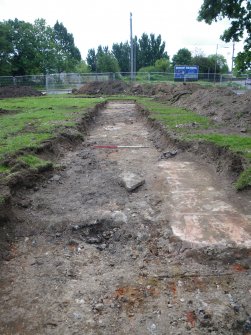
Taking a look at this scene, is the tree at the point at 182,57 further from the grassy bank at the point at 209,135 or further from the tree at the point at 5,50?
the grassy bank at the point at 209,135

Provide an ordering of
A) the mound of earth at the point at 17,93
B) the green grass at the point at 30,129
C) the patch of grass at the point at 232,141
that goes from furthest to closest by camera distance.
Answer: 1. the mound of earth at the point at 17,93
2. the green grass at the point at 30,129
3. the patch of grass at the point at 232,141

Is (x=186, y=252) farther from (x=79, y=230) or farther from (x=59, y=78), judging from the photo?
(x=59, y=78)

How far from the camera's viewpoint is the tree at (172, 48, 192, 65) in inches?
2427

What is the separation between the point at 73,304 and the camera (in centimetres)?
331

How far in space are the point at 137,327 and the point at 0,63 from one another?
43.5 m

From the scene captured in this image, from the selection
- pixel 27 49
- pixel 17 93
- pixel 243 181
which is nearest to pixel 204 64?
pixel 27 49

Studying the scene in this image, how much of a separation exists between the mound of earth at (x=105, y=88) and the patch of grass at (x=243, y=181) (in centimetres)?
2530

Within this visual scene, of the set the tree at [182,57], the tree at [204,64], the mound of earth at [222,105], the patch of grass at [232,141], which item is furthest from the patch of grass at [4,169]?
the tree at [182,57]

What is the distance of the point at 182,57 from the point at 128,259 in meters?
63.4

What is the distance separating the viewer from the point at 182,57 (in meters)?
62.2

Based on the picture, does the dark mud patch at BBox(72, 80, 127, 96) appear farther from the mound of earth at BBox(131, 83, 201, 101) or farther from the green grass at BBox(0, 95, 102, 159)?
the green grass at BBox(0, 95, 102, 159)

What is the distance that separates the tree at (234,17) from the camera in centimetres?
1250

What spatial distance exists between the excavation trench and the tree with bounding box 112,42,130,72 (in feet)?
231

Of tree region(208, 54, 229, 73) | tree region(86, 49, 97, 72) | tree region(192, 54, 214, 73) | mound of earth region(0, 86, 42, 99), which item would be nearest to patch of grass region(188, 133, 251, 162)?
mound of earth region(0, 86, 42, 99)
